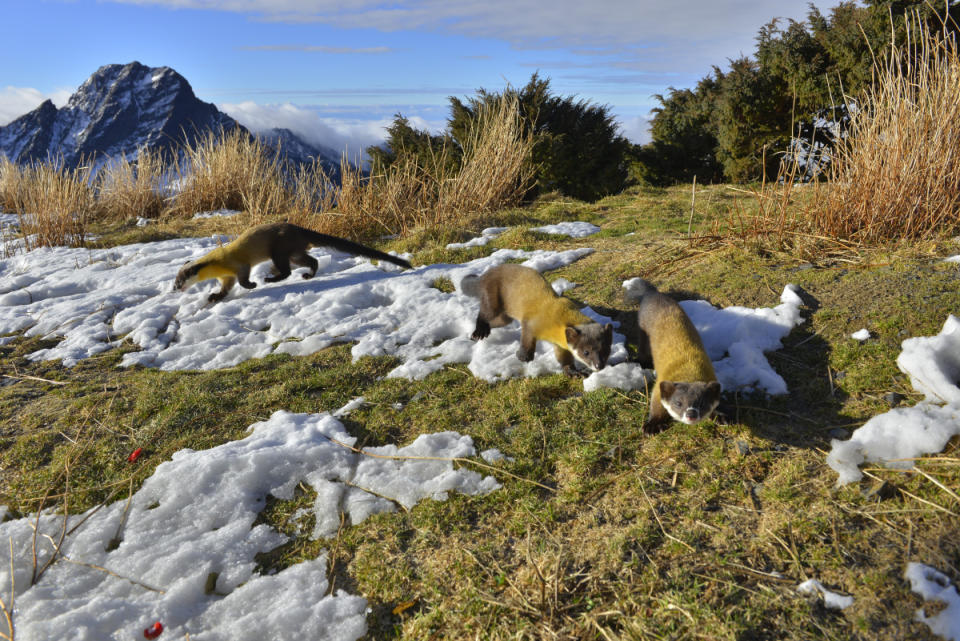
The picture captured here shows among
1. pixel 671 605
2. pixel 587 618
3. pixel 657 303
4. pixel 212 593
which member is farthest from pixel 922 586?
pixel 212 593

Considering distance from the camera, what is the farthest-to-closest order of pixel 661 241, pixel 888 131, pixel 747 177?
pixel 747 177, pixel 661 241, pixel 888 131

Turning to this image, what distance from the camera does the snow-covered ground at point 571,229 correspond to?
290 inches

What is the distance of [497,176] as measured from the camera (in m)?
9.23

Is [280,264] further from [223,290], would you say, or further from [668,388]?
[668,388]

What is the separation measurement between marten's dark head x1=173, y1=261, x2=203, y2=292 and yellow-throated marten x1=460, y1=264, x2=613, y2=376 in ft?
11.3

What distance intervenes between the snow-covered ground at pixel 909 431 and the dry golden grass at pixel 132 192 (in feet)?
44.6

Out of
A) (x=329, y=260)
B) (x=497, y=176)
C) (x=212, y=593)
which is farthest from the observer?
(x=497, y=176)

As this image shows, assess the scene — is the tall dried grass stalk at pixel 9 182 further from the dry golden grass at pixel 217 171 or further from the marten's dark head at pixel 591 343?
the marten's dark head at pixel 591 343

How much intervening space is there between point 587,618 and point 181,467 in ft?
8.01

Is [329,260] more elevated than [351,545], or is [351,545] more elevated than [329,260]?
[329,260]

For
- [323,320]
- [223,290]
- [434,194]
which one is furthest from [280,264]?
[434,194]

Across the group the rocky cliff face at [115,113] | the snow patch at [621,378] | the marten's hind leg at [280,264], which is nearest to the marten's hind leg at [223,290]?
the marten's hind leg at [280,264]

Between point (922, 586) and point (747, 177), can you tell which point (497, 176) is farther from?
point (747, 177)

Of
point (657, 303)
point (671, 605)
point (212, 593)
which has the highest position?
point (657, 303)
